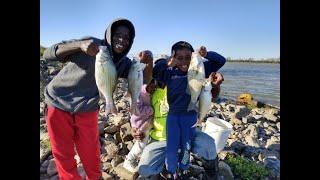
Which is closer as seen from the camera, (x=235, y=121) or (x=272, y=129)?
(x=272, y=129)

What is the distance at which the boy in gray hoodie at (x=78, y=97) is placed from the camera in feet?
12.7

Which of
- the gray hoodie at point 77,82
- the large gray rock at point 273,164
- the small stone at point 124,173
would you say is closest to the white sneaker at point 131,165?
the small stone at point 124,173

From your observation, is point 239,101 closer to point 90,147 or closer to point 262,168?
point 262,168

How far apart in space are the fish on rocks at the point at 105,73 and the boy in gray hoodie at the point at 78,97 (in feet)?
0.73

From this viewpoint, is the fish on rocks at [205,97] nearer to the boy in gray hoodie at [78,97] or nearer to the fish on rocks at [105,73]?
the boy in gray hoodie at [78,97]

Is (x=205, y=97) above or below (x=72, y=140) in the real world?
above

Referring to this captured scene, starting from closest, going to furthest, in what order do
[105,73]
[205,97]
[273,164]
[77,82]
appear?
1. [105,73]
2. [77,82]
3. [205,97]
4. [273,164]

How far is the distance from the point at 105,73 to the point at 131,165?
1690mm

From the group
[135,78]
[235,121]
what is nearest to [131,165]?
[135,78]

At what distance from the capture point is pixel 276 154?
238 inches

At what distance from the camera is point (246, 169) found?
5.30m

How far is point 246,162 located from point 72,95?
245 cm

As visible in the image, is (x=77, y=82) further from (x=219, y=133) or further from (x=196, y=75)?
(x=219, y=133)
